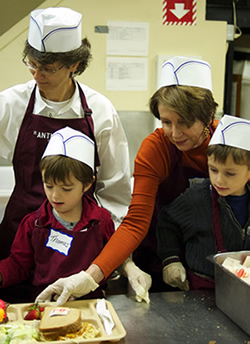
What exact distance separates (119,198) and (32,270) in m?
0.47

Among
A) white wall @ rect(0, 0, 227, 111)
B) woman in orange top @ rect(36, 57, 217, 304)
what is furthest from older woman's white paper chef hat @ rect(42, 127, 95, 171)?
white wall @ rect(0, 0, 227, 111)

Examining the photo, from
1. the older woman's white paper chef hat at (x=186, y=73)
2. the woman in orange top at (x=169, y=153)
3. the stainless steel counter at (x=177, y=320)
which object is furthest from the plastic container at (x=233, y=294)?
the older woman's white paper chef hat at (x=186, y=73)

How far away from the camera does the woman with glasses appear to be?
5.43ft

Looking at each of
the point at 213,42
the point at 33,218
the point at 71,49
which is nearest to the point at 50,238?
the point at 33,218

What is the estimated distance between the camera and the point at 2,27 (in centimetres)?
381

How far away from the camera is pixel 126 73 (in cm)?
286

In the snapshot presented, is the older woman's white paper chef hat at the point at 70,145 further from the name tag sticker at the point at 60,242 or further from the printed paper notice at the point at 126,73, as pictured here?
the printed paper notice at the point at 126,73

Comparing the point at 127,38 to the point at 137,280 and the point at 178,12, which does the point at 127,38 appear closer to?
the point at 178,12

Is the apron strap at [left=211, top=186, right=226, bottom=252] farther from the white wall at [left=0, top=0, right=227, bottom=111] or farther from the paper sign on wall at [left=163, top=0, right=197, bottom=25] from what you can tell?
the paper sign on wall at [left=163, top=0, right=197, bottom=25]

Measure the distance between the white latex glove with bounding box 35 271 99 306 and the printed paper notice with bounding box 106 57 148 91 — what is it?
1.60m

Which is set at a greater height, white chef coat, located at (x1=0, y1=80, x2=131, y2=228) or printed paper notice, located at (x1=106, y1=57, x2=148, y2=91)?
printed paper notice, located at (x1=106, y1=57, x2=148, y2=91)

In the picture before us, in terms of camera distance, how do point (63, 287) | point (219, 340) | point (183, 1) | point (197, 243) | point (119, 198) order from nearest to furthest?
point (219, 340), point (63, 287), point (197, 243), point (119, 198), point (183, 1)

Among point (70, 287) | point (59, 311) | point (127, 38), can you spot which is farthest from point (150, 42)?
point (59, 311)

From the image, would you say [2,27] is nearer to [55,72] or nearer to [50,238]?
[55,72]
